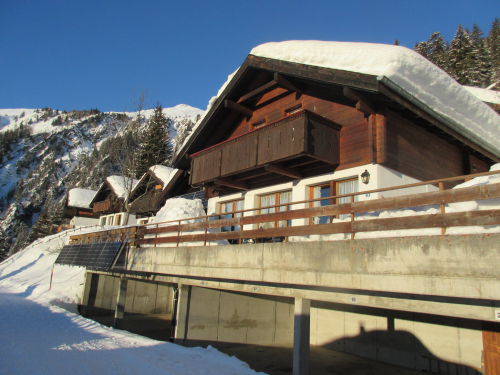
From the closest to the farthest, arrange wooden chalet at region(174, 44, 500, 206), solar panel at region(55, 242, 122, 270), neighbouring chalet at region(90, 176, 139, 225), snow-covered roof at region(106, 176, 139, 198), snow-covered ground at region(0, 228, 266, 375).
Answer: snow-covered ground at region(0, 228, 266, 375) → wooden chalet at region(174, 44, 500, 206) → solar panel at region(55, 242, 122, 270) → snow-covered roof at region(106, 176, 139, 198) → neighbouring chalet at region(90, 176, 139, 225)

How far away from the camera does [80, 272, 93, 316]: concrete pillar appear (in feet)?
70.7

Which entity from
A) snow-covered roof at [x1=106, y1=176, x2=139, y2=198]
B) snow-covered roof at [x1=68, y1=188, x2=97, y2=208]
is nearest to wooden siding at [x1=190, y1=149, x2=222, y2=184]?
snow-covered roof at [x1=106, y1=176, x2=139, y2=198]

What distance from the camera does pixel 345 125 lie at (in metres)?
12.9

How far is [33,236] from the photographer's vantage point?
62469mm

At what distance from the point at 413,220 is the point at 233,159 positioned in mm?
9968

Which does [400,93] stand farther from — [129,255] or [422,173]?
[129,255]

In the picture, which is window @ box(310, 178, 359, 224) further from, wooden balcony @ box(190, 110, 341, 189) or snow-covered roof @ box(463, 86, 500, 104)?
snow-covered roof @ box(463, 86, 500, 104)

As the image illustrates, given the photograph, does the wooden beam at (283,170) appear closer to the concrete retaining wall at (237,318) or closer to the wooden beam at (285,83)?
the wooden beam at (285,83)

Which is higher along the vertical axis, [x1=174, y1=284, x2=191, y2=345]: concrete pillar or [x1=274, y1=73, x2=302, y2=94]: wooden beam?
[x1=274, y1=73, x2=302, y2=94]: wooden beam

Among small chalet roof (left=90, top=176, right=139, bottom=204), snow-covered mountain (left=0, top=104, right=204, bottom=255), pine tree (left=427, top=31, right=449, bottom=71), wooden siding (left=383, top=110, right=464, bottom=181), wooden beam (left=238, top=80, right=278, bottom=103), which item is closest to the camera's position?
wooden siding (left=383, top=110, right=464, bottom=181)

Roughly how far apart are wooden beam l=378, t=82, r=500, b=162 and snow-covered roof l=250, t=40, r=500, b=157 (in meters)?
0.22

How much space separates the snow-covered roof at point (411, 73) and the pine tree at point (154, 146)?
36.7 meters

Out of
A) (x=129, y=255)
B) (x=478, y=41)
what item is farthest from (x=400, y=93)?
(x=478, y=41)

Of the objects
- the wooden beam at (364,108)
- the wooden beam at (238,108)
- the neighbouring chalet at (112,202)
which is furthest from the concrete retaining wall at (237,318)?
the neighbouring chalet at (112,202)
